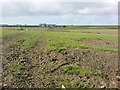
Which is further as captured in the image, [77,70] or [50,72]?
[77,70]

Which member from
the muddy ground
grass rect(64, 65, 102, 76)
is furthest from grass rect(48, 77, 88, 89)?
grass rect(64, 65, 102, 76)

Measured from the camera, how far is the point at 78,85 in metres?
7.25

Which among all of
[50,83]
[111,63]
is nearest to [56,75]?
[50,83]

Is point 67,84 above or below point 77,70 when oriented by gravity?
below

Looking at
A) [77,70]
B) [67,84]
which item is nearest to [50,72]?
[77,70]

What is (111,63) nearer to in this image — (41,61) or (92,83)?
(92,83)

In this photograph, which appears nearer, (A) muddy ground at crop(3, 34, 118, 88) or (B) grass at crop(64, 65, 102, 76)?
(A) muddy ground at crop(3, 34, 118, 88)

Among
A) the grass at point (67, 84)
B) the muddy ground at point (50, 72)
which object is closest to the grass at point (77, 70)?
Answer: the muddy ground at point (50, 72)

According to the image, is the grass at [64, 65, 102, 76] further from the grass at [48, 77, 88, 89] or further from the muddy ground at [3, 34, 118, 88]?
the grass at [48, 77, 88, 89]

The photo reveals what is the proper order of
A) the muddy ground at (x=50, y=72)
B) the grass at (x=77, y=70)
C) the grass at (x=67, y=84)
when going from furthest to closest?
the grass at (x=77, y=70) < the muddy ground at (x=50, y=72) < the grass at (x=67, y=84)

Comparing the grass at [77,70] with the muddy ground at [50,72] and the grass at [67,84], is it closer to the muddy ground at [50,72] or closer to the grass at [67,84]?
the muddy ground at [50,72]

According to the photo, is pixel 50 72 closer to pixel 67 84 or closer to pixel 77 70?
pixel 77 70

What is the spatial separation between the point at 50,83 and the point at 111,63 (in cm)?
541

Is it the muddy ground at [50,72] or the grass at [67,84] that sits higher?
the muddy ground at [50,72]
